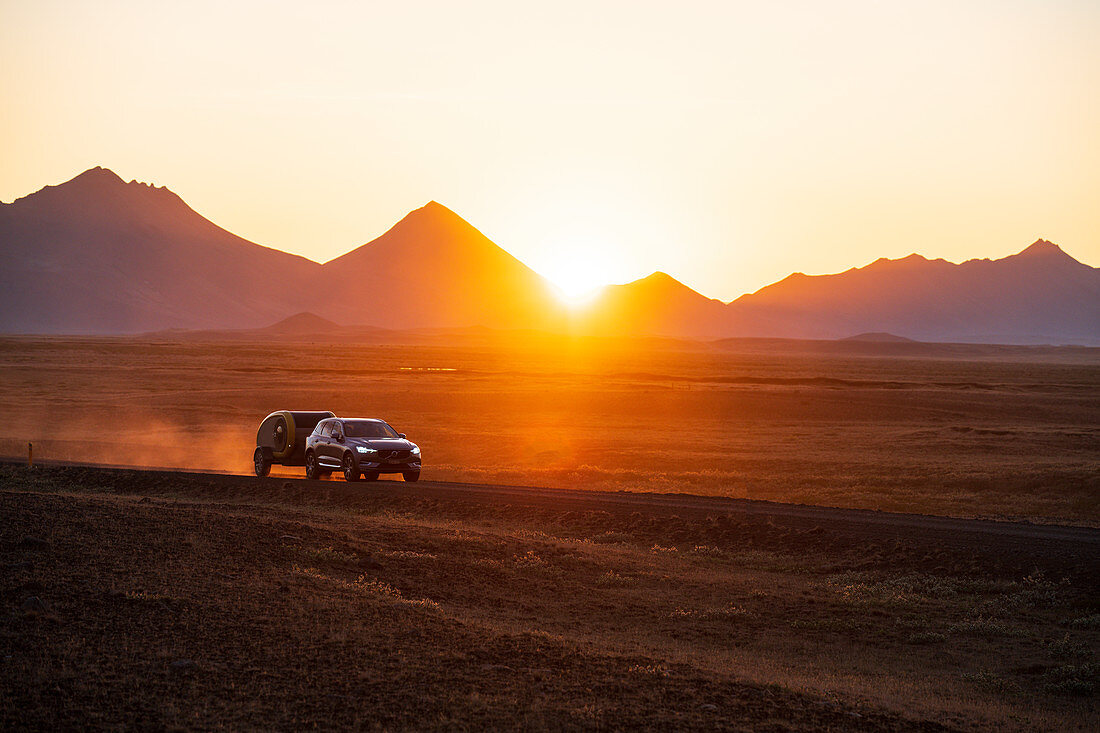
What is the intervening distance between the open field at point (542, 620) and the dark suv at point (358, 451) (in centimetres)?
541

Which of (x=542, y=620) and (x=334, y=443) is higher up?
(x=334, y=443)

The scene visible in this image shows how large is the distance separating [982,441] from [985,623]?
32.4m

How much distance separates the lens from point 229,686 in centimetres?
968

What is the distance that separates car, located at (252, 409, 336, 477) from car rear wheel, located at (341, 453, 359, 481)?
8.71ft

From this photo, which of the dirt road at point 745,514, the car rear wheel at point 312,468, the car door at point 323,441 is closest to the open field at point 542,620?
the dirt road at point 745,514

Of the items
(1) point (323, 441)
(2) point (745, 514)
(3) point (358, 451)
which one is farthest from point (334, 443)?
(2) point (745, 514)

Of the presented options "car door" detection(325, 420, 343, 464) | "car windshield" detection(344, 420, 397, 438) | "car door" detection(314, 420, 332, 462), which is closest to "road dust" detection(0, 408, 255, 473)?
"car door" detection(314, 420, 332, 462)

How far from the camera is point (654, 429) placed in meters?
53.0

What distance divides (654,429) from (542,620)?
38935mm

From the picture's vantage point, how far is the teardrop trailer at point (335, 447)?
94.1 feet

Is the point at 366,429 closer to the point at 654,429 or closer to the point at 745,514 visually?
the point at 745,514

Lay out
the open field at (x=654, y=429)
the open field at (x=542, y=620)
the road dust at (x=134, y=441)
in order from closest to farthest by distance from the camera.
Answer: the open field at (x=542, y=620) → the open field at (x=654, y=429) → the road dust at (x=134, y=441)

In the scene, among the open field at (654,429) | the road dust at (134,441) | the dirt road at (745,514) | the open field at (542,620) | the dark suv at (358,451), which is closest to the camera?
the open field at (542,620)

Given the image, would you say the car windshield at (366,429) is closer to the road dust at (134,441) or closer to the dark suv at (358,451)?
the dark suv at (358,451)
